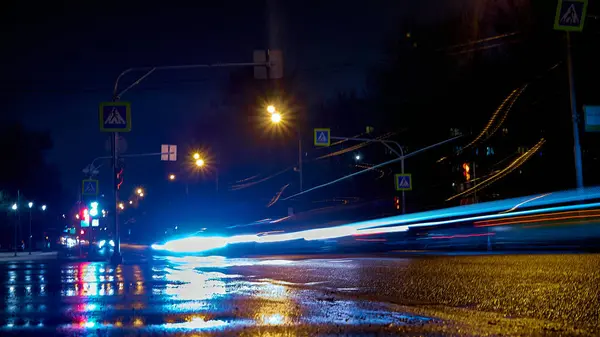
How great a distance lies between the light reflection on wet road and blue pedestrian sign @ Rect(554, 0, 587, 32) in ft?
37.6

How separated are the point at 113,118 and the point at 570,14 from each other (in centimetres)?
1610

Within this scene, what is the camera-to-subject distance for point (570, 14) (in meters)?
19.5

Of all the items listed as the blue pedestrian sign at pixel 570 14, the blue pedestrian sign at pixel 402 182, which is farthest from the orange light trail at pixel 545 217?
the blue pedestrian sign at pixel 402 182

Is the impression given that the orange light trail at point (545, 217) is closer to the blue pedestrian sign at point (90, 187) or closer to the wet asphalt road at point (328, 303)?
the wet asphalt road at point (328, 303)

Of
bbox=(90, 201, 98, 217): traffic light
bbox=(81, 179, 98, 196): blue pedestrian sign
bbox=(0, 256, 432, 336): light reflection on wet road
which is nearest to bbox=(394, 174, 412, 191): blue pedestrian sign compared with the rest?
bbox=(81, 179, 98, 196): blue pedestrian sign

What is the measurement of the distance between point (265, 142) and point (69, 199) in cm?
4004

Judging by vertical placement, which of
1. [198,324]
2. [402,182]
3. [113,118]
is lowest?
[198,324]

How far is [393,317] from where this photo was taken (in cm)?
879

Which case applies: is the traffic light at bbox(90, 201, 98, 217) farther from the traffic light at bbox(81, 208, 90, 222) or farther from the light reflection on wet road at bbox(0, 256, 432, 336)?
the light reflection on wet road at bbox(0, 256, 432, 336)

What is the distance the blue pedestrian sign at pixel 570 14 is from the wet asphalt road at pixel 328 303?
280 inches

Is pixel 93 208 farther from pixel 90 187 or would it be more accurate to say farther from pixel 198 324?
pixel 198 324

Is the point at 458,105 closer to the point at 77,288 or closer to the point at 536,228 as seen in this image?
the point at 536,228

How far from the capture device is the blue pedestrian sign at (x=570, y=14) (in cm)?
1930

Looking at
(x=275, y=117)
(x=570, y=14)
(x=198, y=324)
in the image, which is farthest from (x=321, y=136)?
(x=198, y=324)
